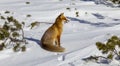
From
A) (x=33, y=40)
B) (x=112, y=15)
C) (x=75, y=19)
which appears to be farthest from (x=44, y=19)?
(x=33, y=40)

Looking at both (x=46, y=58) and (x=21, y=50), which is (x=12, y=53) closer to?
(x=21, y=50)

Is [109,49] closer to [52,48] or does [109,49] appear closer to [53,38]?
[52,48]

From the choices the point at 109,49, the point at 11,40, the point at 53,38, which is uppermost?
the point at 109,49

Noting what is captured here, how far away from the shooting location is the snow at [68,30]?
639cm

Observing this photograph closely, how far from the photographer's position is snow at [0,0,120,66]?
639 cm

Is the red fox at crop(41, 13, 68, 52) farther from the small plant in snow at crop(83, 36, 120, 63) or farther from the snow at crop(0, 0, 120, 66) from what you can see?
the small plant in snow at crop(83, 36, 120, 63)

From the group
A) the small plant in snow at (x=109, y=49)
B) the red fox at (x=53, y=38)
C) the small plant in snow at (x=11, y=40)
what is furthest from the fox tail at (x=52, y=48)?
the small plant in snow at (x=109, y=49)

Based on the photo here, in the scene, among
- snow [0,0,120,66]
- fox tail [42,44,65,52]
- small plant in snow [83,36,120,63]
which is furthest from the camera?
fox tail [42,44,65,52]

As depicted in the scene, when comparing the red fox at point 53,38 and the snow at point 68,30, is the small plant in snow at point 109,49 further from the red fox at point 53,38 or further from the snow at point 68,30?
the red fox at point 53,38

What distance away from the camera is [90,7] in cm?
1259

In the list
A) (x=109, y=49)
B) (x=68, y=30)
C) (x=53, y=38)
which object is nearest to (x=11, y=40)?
(x=53, y=38)

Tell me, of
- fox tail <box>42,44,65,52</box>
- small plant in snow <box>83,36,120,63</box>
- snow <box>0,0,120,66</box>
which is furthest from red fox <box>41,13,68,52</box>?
small plant in snow <box>83,36,120,63</box>

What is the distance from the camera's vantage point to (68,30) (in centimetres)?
934

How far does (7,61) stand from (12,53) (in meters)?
0.42
